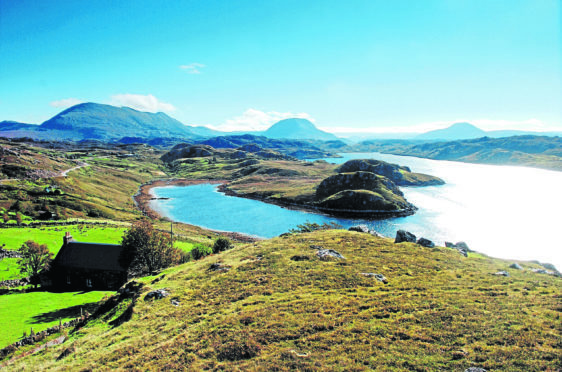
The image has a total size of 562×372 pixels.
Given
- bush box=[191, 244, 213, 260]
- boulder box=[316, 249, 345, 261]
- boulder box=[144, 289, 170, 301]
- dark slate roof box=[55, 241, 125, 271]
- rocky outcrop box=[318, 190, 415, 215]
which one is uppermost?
boulder box=[316, 249, 345, 261]

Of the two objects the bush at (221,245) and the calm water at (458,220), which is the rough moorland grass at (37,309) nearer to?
the bush at (221,245)

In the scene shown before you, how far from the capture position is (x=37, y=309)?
1639 inches

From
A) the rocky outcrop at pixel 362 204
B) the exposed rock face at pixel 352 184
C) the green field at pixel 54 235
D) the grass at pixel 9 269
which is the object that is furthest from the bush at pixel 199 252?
the exposed rock face at pixel 352 184

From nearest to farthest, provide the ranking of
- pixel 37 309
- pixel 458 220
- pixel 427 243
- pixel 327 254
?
pixel 327 254 → pixel 37 309 → pixel 427 243 → pixel 458 220

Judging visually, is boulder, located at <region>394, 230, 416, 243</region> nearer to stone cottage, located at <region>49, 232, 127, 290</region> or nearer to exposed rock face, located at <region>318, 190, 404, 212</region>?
stone cottage, located at <region>49, 232, 127, 290</region>

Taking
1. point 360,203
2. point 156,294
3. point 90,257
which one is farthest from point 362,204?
point 156,294

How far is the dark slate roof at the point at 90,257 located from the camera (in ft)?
176

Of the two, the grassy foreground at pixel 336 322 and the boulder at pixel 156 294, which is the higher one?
the grassy foreground at pixel 336 322

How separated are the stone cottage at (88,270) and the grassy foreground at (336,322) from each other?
18.9 metres

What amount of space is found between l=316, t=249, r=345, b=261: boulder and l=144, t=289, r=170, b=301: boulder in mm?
20149

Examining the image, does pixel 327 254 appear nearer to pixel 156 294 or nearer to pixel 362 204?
pixel 156 294

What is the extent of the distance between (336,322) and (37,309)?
46141 millimetres

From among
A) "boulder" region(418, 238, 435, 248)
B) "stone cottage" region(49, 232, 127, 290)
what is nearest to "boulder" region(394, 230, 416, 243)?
"boulder" region(418, 238, 435, 248)

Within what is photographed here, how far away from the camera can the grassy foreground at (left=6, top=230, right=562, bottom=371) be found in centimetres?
1725
